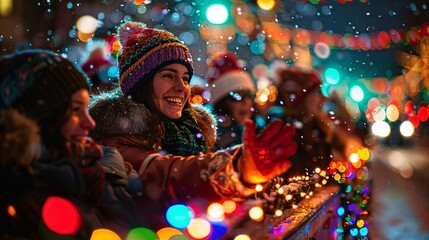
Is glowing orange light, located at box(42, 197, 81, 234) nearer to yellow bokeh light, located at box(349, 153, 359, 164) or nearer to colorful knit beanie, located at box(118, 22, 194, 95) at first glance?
colorful knit beanie, located at box(118, 22, 194, 95)

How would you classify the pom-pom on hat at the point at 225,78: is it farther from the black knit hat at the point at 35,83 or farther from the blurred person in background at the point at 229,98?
the black knit hat at the point at 35,83

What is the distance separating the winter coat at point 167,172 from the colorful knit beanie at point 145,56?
403 millimetres

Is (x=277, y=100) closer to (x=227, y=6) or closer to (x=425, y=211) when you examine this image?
Answer: (x=425, y=211)

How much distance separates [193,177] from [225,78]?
360cm

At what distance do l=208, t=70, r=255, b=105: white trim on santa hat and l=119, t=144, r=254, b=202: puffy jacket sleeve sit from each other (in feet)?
9.78

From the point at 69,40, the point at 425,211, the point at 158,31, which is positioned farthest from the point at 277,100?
the point at 69,40

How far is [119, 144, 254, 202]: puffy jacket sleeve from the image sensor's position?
2.14 m

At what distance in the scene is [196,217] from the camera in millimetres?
2486

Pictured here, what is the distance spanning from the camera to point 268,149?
200 centimetres

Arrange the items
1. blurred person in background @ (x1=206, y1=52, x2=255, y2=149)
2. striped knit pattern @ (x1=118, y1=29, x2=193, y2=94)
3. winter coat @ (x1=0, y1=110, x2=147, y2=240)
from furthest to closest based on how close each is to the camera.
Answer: blurred person in background @ (x1=206, y1=52, x2=255, y2=149) < striped knit pattern @ (x1=118, y1=29, x2=193, y2=94) < winter coat @ (x1=0, y1=110, x2=147, y2=240)

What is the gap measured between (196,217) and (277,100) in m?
2.90

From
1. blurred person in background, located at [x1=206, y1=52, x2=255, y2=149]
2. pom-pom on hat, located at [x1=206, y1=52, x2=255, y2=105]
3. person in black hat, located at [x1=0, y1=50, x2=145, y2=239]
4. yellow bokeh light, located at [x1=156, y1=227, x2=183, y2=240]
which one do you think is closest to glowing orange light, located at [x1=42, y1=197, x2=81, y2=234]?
person in black hat, located at [x1=0, y1=50, x2=145, y2=239]

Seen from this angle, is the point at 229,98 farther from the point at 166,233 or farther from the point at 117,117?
the point at 166,233

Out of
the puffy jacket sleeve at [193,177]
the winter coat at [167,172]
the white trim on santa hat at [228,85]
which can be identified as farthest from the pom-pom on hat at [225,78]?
the puffy jacket sleeve at [193,177]
